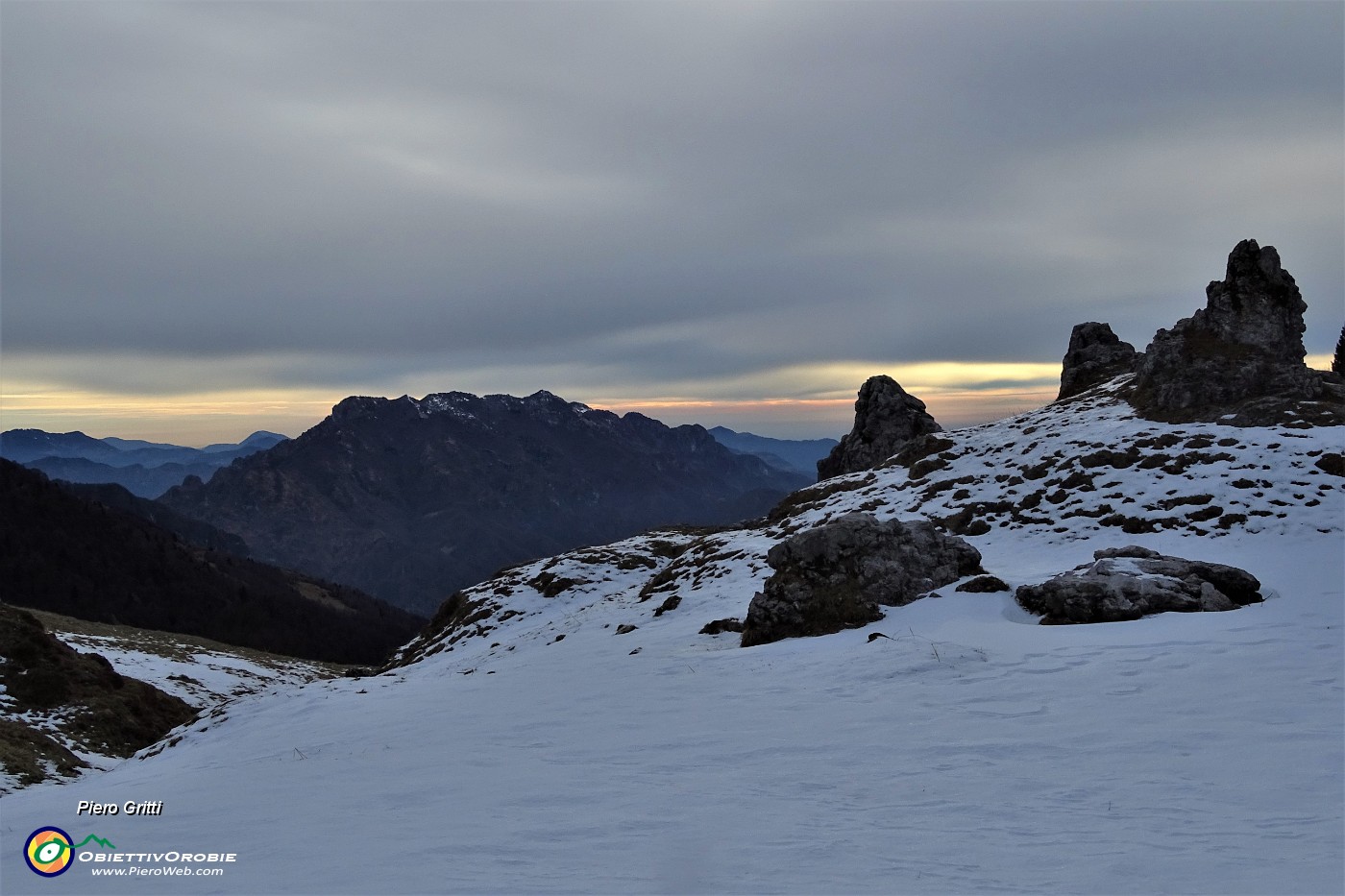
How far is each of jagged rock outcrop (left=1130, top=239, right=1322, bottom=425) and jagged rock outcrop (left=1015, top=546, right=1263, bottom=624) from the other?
2230 centimetres

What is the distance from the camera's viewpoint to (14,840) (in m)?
9.68

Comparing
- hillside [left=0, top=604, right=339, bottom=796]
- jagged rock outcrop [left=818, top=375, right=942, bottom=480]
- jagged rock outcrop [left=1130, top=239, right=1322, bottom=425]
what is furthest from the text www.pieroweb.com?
jagged rock outcrop [left=818, top=375, right=942, bottom=480]

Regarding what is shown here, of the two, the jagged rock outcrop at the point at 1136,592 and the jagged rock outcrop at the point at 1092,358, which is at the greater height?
the jagged rock outcrop at the point at 1092,358

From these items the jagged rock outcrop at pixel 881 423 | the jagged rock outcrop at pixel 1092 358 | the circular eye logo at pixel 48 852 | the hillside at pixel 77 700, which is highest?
the jagged rock outcrop at pixel 1092 358

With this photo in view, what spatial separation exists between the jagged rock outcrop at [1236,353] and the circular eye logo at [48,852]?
4329 centimetres

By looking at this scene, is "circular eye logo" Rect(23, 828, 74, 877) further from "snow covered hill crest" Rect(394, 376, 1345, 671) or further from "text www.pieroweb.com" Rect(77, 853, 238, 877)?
"snow covered hill crest" Rect(394, 376, 1345, 671)

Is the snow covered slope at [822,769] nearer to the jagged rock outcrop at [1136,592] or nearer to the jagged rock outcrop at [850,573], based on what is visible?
the jagged rock outcrop at [1136,592]

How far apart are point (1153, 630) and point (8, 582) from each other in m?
250

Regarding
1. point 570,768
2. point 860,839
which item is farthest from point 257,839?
point 860,839

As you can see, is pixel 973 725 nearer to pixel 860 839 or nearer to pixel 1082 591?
pixel 860 839

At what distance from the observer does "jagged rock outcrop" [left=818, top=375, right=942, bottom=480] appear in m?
69.7

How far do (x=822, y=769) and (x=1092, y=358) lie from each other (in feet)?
226

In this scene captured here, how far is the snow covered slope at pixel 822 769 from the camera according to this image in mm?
7648

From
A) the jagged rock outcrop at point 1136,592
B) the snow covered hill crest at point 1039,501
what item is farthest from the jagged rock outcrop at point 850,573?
the jagged rock outcrop at point 1136,592
